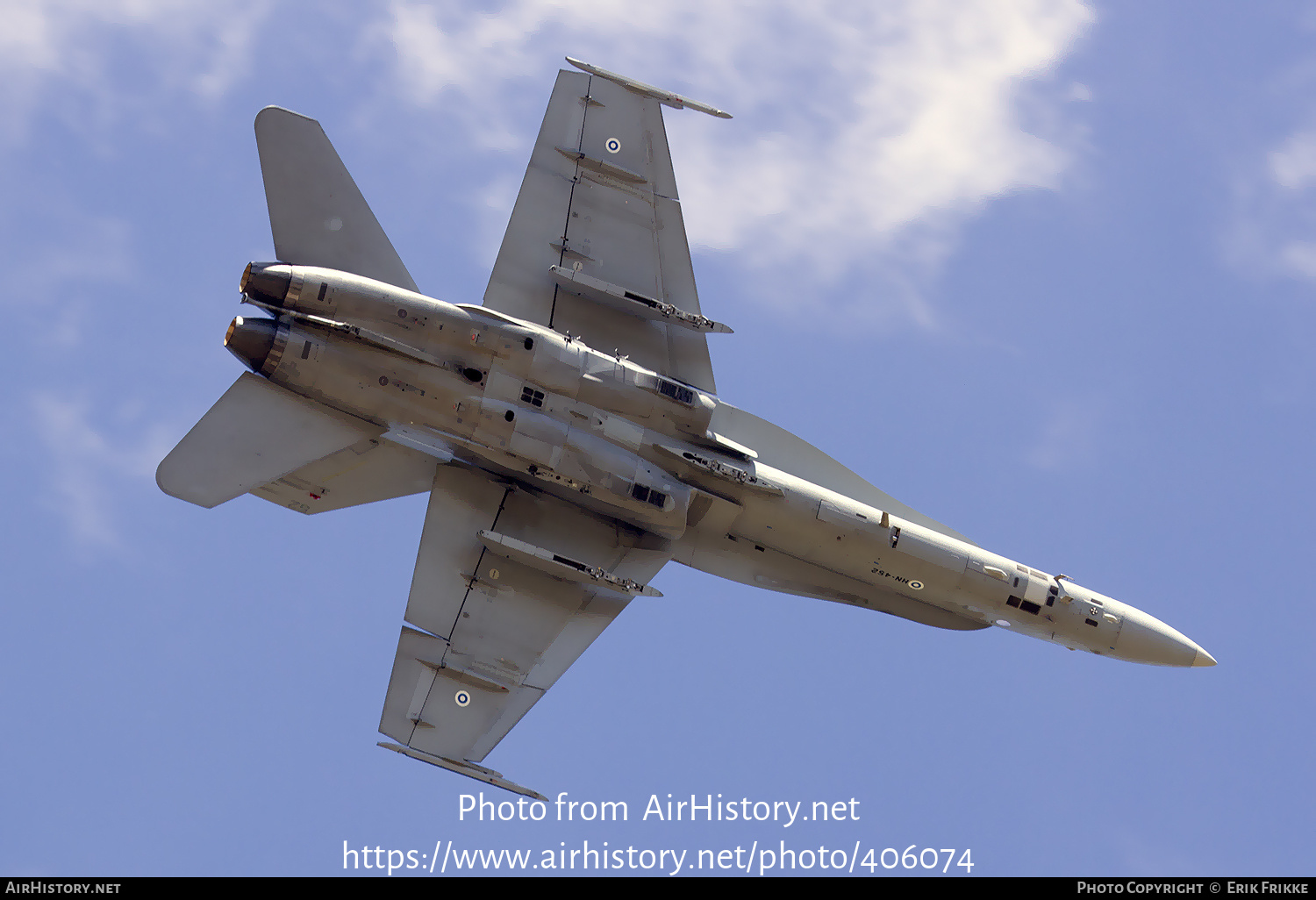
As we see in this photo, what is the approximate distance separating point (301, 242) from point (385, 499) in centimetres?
530

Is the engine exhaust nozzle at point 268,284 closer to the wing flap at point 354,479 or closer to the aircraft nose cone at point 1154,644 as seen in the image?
the wing flap at point 354,479

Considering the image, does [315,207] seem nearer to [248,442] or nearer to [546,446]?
[248,442]

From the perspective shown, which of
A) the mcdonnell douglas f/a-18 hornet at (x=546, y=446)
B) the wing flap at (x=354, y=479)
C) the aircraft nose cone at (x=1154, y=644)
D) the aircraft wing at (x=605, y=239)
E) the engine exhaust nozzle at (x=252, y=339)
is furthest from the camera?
the aircraft nose cone at (x=1154, y=644)

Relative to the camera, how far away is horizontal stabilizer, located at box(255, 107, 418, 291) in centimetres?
2841

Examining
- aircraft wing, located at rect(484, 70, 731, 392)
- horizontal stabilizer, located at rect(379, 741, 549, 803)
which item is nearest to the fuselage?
aircraft wing, located at rect(484, 70, 731, 392)

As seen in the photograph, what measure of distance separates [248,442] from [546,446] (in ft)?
18.2

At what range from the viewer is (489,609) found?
1147 inches

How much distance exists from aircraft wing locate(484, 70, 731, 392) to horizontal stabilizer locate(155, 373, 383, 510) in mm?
4164

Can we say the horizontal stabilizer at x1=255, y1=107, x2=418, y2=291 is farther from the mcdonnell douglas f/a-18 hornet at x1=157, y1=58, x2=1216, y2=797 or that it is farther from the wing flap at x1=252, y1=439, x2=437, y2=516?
the wing flap at x1=252, y1=439, x2=437, y2=516

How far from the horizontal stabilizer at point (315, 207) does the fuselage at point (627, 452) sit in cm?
114

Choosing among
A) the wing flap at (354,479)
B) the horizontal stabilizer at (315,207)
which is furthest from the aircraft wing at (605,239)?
the wing flap at (354,479)

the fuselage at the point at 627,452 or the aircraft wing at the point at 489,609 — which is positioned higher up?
the fuselage at the point at 627,452

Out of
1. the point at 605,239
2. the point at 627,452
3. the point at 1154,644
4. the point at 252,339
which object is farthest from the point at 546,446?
the point at 1154,644

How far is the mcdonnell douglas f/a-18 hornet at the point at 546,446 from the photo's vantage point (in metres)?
27.5
